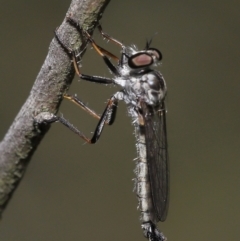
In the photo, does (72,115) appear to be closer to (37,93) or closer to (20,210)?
(20,210)

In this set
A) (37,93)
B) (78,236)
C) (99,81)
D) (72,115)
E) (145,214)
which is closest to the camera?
(37,93)

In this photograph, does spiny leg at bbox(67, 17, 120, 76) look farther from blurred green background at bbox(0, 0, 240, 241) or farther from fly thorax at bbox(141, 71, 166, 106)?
blurred green background at bbox(0, 0, 240, 241)

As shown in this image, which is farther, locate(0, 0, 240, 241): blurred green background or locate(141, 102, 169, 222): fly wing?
locate(0, 0, 240, 241): blurred green background

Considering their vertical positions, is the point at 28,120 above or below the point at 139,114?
below

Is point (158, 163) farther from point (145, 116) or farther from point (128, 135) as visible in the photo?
point (128, 135)

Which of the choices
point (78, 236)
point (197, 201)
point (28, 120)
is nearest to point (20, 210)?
point (78, 236)

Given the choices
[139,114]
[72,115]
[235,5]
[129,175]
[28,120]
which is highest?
[235,5]

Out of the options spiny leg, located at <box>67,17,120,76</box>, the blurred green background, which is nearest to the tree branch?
spiny leg, located at <box>67,17,120,76</box>
